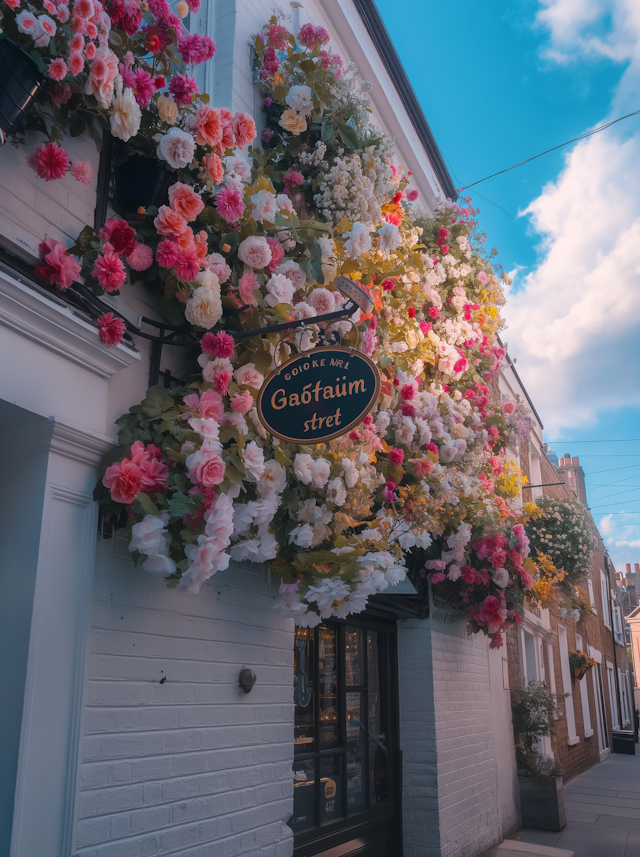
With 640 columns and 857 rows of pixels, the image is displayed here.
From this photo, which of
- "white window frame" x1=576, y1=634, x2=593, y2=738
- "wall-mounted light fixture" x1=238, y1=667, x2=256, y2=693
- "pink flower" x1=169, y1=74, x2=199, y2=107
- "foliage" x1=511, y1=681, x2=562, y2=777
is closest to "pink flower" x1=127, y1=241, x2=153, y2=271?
"pink flower" x1=169, y1=74, x2=199, y2=107

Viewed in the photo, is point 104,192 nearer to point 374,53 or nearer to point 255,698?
point 255,698

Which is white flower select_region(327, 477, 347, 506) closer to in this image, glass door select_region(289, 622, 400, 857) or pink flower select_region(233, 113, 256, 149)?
glass door select_region(289, 622, 400, 857)

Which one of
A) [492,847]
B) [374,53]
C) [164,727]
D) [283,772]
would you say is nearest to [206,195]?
[164,727]

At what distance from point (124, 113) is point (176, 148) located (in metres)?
0.33

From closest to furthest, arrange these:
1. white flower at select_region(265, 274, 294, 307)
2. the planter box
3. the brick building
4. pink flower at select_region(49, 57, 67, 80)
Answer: pink flower at select_region(49, 57, 67, 80), white flower at select_region(265, 274, 294, 307), the planter box, the brick building

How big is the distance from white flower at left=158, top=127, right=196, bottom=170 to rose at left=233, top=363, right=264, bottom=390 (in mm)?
1014

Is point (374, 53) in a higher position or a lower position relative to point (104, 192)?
higher

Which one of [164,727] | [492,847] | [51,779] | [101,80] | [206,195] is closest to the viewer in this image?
[51,779]

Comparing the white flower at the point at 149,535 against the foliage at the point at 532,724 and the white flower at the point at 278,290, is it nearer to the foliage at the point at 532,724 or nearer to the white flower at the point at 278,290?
the white flower at the point at 278,290

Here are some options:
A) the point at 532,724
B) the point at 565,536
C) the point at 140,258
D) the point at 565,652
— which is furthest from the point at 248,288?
the point at 565,652

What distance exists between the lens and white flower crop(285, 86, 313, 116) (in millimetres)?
4785

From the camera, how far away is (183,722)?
312cm

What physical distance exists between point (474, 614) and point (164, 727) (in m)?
3.84

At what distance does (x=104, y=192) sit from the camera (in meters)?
3.26
